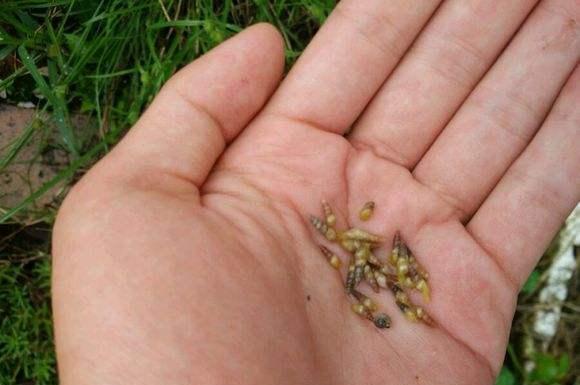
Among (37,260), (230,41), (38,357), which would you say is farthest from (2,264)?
(230,41)

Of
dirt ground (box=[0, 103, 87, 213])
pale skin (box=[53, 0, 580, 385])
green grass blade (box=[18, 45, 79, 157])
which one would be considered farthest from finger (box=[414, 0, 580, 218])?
dirt ground (box=[0, 103, 87, 213])

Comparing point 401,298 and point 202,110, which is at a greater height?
point 202,110

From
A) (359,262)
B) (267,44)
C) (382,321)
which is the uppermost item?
(267,44)

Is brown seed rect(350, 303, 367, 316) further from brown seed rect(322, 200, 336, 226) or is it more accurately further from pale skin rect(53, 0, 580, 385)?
brown seed rect(322, 200, 336, 226)

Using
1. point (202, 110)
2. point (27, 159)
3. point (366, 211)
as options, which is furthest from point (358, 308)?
point (27, 159)

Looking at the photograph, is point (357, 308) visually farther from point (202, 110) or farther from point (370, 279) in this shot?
point (202, 110)

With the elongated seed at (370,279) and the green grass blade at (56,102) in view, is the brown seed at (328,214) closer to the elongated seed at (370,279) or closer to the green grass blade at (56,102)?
the elongated seed at (370,279)

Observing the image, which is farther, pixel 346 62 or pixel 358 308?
pixel 346 62
